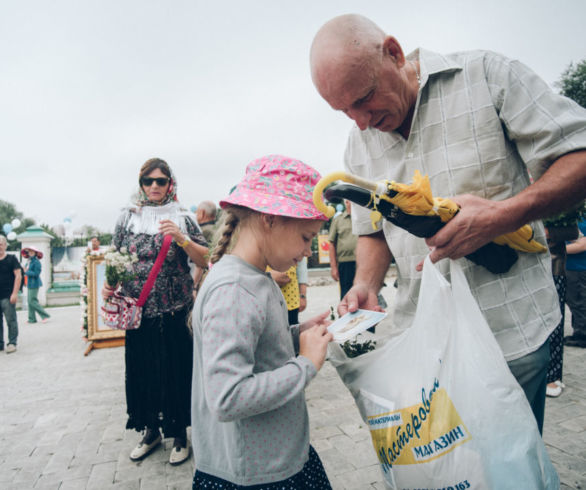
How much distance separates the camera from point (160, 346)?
2771mm

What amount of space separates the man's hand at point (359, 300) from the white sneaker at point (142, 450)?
218 centimetres

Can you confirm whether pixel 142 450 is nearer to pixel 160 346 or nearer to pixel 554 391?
pixel 160 346

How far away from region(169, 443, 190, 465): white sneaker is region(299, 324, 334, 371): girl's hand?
206 cm

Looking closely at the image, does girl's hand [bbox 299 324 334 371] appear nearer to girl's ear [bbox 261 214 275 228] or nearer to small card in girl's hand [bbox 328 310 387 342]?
small card in girl's hand [bbox 328 310 387 342]

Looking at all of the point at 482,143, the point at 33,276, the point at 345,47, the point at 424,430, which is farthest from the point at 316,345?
the point at 33,276

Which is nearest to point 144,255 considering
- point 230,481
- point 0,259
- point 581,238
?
point 230,481

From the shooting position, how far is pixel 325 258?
18875mm

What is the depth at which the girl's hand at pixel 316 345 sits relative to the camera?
1252 mm

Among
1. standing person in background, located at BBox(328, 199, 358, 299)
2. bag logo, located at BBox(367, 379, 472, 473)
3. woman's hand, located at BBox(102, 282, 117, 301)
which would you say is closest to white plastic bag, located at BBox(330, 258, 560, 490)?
bag logo, located at BBox(367, 379, 472, 473)

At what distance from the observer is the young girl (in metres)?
1.07

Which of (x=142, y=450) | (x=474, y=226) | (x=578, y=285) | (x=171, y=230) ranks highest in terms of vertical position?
(x=474, y=226)

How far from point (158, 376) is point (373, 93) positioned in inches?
97.1

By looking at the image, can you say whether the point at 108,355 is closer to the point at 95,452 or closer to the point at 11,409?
the point at 11,409

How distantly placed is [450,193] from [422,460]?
92cm
